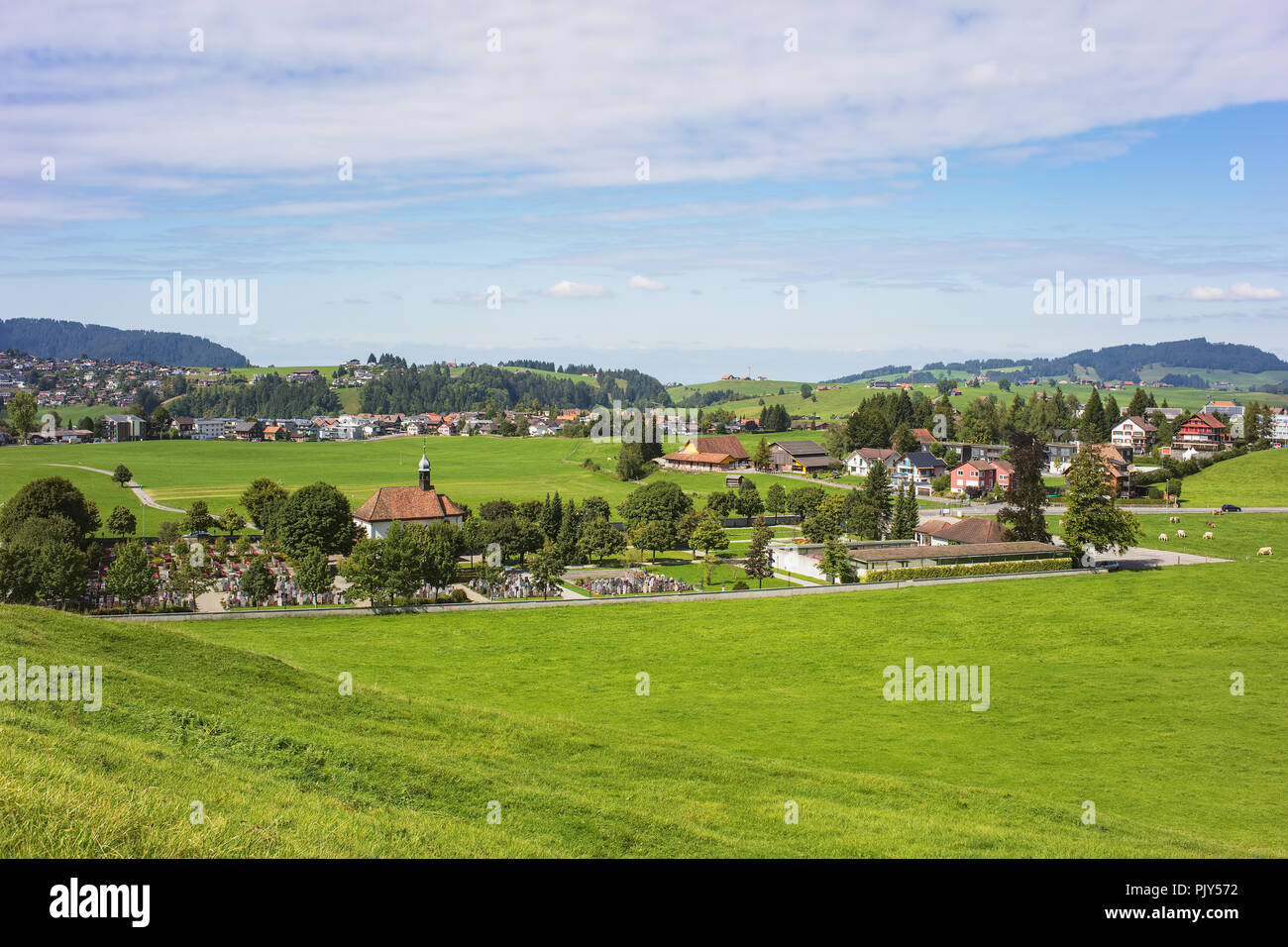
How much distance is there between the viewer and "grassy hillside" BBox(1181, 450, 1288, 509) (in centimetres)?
8994

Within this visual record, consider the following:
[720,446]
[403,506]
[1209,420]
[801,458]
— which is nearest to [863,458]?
[801,458]

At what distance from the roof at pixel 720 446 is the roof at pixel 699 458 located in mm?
1150

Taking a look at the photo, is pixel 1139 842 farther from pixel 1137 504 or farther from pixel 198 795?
pixel 1137 504

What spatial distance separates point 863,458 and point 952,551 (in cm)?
6398

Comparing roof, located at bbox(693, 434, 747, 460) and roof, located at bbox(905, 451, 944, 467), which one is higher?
roof, located at bbox(693, 434, 747, 460)

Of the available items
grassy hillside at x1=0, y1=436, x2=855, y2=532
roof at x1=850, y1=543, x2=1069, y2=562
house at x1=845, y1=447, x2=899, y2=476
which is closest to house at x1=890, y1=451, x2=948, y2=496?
house at x1=845, y1=447, x2=899, y2=476

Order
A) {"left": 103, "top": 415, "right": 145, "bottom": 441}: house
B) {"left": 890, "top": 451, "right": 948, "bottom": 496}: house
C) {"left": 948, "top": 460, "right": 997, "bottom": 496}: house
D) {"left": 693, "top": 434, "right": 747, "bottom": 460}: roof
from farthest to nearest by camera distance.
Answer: {"left": 103, "top": 415, "right": 145, "bottom": 441}: house < {"left": 693, "top": 434, "right": 747, "bottom": 460}: roof < {"left": 890, "top": 451, "right": 948, "bottom": 496}: house < {"left": 948, "top": 460, "right": 997, "bottom": 496}: house

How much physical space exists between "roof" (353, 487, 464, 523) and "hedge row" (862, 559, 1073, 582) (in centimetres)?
3767

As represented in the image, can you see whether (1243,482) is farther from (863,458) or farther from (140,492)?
(140,492)

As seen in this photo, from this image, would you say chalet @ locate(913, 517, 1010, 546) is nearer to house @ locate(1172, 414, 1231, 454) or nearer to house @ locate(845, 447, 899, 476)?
house @ locate(845, 447, 899, 476)

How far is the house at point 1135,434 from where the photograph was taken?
132375 millimetres

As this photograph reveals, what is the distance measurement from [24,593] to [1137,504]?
Result: 98900 millimetres

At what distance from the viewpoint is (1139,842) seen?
17906 mm
